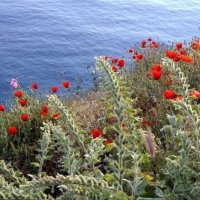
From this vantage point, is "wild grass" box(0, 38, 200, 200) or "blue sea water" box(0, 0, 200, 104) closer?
"wild grass" box(0, 38, 200, 200)

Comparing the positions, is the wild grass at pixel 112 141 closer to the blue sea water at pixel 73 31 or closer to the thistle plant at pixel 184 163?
the thistle plant at pixel 184 163

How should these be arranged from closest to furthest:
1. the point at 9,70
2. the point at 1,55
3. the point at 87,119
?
the point at 87,119
the point at 9,70
the point at 1,55

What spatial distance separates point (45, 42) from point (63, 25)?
5.11 feet

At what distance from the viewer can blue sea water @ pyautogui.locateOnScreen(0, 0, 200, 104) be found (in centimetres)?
965

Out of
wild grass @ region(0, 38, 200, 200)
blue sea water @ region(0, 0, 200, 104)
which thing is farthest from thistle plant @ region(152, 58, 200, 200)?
blue sea water @ region(0, 0, 200, 104)

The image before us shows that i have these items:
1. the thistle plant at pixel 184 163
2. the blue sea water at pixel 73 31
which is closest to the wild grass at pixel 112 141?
the thistle plant at pixel 184 163

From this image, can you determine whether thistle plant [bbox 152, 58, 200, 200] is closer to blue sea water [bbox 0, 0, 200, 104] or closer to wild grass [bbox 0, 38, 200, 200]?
wild grass [bbox 0, 38, 200, 200]

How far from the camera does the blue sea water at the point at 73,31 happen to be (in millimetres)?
9655

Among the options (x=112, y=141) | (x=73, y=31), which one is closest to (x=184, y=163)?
(x=112, y=141)

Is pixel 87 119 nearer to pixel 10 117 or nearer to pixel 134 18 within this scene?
pixel 10 117

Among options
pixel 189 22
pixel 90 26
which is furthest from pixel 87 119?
pixel 189 22

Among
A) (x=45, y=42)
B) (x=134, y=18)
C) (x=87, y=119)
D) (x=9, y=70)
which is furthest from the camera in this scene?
(x=134, y=18)

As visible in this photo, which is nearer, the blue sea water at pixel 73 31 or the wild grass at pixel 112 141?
the wild grass at pixel 112 141

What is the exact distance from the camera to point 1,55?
10.3 meters
